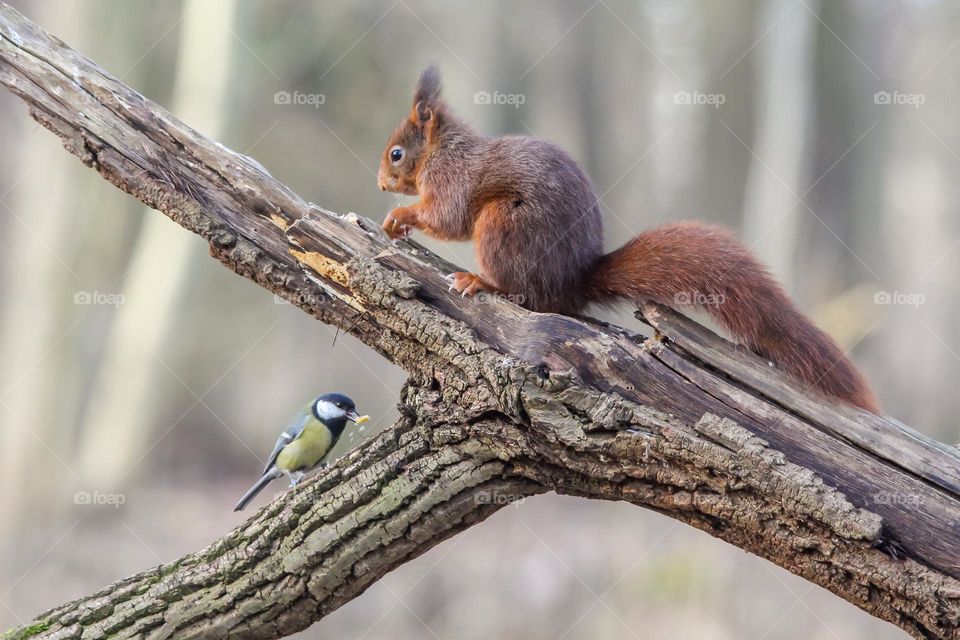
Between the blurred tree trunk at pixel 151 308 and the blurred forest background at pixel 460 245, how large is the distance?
0.06ft

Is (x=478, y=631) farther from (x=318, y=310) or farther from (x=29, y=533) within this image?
(x=318, y=310)

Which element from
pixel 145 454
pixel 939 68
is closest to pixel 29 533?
pixel 145 454

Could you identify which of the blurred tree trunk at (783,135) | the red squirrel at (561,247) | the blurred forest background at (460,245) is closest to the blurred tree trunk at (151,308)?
the blurred forest background at (460,245)

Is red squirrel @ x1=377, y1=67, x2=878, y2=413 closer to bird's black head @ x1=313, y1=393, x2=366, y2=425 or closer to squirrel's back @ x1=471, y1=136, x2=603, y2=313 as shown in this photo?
squirrel's back @ x1=471, y1=136, x2=603, y2=313

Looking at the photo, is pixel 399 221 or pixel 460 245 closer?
pixel 399 221

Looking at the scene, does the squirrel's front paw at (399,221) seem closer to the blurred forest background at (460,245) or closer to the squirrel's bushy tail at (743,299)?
the squirrel's bushy tail at (743,299)

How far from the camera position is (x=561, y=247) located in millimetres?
2230

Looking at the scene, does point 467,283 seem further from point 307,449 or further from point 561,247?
point 307,449

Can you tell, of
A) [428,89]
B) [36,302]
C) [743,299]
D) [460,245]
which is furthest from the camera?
[36,302]

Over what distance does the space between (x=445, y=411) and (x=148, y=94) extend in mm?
5002

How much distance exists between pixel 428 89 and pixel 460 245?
2.75 metres

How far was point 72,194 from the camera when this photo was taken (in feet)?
18.9

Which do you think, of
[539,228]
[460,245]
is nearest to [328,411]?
[539,228]

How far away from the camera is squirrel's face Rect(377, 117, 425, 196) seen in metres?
2.72
